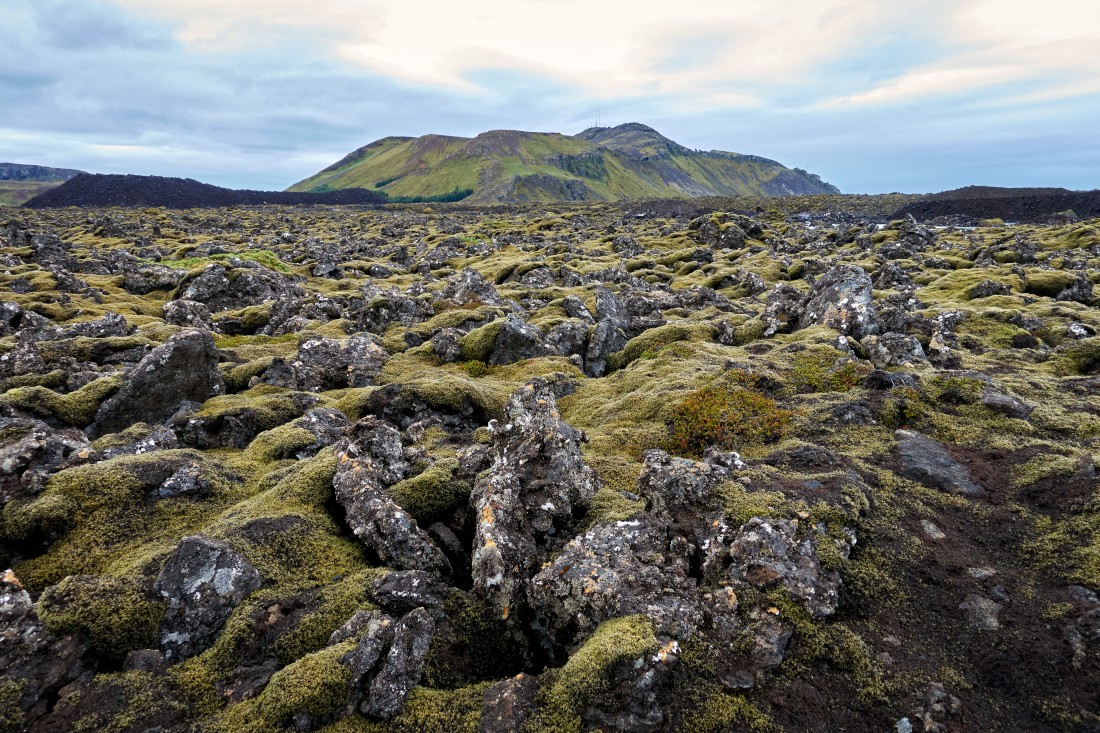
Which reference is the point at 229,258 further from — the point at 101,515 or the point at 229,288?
the point at 101,515

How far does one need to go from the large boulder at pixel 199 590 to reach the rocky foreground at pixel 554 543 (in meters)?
0.04

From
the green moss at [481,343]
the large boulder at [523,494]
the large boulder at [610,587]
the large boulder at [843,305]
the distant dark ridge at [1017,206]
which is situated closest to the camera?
the large boulder at [610,587]

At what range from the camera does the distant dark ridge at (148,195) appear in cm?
14250

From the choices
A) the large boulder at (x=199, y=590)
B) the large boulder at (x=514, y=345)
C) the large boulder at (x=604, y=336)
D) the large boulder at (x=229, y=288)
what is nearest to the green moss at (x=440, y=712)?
the large boulder at (x=199, y=590)

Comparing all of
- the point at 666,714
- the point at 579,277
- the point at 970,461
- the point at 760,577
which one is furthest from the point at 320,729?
the point at 579,277

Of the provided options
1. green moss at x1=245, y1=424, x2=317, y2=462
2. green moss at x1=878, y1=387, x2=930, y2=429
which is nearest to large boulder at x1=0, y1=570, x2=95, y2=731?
green moss at x1=245, y1=424, x2=317, y2=462

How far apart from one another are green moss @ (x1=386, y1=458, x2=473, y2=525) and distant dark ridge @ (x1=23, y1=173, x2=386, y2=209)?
529 feet

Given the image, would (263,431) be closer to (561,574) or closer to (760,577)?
(561,574)

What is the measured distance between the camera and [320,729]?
5289 millimetres

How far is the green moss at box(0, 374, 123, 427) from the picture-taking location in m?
11.6

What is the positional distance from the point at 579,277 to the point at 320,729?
31603mm

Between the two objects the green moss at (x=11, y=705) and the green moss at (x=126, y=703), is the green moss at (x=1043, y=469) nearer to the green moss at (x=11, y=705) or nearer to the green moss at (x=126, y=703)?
the green moss at (x=126, y=703)

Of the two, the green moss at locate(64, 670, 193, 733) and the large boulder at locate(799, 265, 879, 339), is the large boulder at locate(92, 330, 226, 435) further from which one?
the large boulder at locate(799, 265, 879, 339)

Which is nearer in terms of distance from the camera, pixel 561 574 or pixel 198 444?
pixel 561 574
